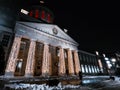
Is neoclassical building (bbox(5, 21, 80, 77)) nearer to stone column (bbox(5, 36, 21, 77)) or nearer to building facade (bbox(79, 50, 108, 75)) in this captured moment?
stone column (bbox(5, 36, 21, 77))

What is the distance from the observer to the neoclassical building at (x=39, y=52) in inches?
861

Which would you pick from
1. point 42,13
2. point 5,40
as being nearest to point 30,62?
point 5,40

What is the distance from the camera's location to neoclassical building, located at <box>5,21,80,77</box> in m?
21.9

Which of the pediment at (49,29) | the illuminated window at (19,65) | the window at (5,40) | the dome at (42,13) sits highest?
the dome at (42,13)

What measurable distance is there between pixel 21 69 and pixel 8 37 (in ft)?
23.9

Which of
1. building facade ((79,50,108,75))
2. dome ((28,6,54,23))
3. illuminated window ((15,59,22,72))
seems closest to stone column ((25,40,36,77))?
illuminated window ((15,59,22,72))

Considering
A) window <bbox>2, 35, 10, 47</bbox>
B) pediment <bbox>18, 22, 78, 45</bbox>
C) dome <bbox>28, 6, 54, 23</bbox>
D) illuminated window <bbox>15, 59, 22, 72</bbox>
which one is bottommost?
illuminated window <bbox>15, 59, 22, 72</bbox>

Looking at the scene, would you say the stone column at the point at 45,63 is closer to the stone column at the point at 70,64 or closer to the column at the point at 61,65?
the column at the point at 61,65

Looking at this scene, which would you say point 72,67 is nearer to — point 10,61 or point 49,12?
point 10,61

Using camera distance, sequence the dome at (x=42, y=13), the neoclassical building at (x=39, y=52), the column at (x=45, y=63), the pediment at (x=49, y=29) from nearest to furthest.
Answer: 1. the neoclassical building at (x=39, y=52)
2. the column at (x=45, y=63)
3. the pediment at (x=49, y=29)
4. the dome at (x=42, y=13)

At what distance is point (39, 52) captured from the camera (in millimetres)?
27203

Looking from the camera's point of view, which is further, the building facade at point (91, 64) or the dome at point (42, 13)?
the building facade at point (91, 64)

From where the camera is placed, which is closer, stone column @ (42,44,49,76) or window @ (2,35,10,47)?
window @ (2,35,10,47)

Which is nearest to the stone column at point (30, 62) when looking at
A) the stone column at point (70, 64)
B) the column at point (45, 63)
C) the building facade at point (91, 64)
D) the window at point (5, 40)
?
the column at point (45, 63)
